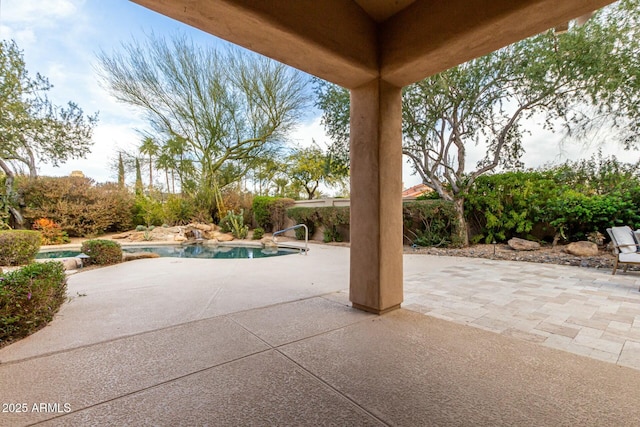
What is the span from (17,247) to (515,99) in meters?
11.9

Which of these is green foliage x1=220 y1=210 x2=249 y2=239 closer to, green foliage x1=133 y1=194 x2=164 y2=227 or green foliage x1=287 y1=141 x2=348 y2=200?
green foliage x1=133 y1=194 x2=164 y2=227

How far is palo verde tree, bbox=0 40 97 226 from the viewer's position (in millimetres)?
8727

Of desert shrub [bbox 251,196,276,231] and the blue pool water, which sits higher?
desert shrub [bbox 251,196,276,231]

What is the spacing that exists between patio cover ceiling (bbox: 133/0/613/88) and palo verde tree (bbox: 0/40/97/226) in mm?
10540

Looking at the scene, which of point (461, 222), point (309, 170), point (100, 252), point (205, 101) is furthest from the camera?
point (309, 170)

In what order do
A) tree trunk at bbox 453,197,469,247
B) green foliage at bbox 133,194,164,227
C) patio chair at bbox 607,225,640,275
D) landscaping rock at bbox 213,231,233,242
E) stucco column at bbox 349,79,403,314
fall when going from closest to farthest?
stucco column at bbox 349,79,403,314, patio chair at bbox 607,225,640,275, tree trunk at bbox 453,197,469,247, landscaping rock at bbox 213,231,233,242, green foliage at bbox 133,194,164,227

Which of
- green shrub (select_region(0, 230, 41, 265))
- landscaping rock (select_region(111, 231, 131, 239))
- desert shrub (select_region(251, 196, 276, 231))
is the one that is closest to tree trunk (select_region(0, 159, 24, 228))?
landscaping rock (select_region(111, 231, 131, 239))

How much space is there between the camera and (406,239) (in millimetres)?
8656

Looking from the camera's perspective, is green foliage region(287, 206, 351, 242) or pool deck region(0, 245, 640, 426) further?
green foliage region(287, 206, 351, 242)

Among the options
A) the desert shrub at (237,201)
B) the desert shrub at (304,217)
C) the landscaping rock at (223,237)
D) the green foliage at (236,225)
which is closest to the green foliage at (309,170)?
the desert shrub at (237,201)

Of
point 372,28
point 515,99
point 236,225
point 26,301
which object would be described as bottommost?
point 26,301

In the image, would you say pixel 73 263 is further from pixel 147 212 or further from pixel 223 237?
pixel 147 212

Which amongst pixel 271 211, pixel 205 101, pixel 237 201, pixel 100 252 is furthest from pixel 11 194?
pixel 271 211

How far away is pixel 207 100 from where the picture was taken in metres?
12.0
